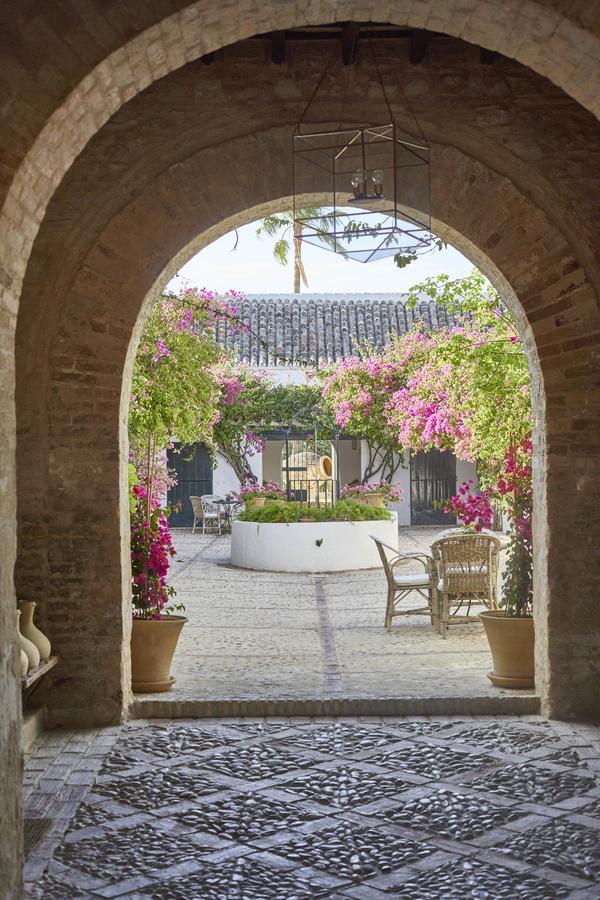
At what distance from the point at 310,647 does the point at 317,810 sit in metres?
4.09

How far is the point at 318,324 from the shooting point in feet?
83.1

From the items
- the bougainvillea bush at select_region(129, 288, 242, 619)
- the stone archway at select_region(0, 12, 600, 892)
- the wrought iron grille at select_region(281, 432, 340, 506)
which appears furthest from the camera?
the wrought iron grille at select_region(281, 432, 340, 506)

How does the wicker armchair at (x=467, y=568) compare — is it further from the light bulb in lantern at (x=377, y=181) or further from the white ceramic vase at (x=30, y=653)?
the white ceramic vase at (x=30, y=653)

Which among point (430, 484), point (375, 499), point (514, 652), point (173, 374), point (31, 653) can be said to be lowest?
point (514, 652)

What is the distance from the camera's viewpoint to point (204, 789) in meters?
4.82

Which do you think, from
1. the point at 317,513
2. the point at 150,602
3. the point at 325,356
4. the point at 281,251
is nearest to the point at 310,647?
the point at 150,602

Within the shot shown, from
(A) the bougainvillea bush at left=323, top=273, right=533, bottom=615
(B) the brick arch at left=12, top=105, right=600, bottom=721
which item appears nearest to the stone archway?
(B) the brick arch at left=12, top=105, right=600, bottom=721

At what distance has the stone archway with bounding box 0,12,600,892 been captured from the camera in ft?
19.6

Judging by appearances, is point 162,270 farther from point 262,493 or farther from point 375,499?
point 262,493

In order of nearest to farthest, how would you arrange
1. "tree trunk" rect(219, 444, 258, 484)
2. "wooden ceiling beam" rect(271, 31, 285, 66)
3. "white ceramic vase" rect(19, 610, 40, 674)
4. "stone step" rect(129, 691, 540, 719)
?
"white ceramic vase" rect(19, 610, 40, 674) < "wooden ceiling beam" rect(271, 31, 285, 66) < "stone step" rect(129, 691, 540, 719) < "tree trunk" rect(219, 444, 258, 484)

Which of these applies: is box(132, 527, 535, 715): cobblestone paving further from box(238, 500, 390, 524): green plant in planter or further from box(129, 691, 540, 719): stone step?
box(238, 500, 390, 524): green plant in planter

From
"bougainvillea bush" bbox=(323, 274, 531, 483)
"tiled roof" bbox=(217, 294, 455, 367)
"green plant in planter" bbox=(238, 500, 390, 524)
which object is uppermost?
"tiled roof" bbox=(217, 294, 455, 367)

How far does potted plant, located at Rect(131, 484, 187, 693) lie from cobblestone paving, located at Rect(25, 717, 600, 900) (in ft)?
1.88

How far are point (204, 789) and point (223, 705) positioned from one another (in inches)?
57.1
